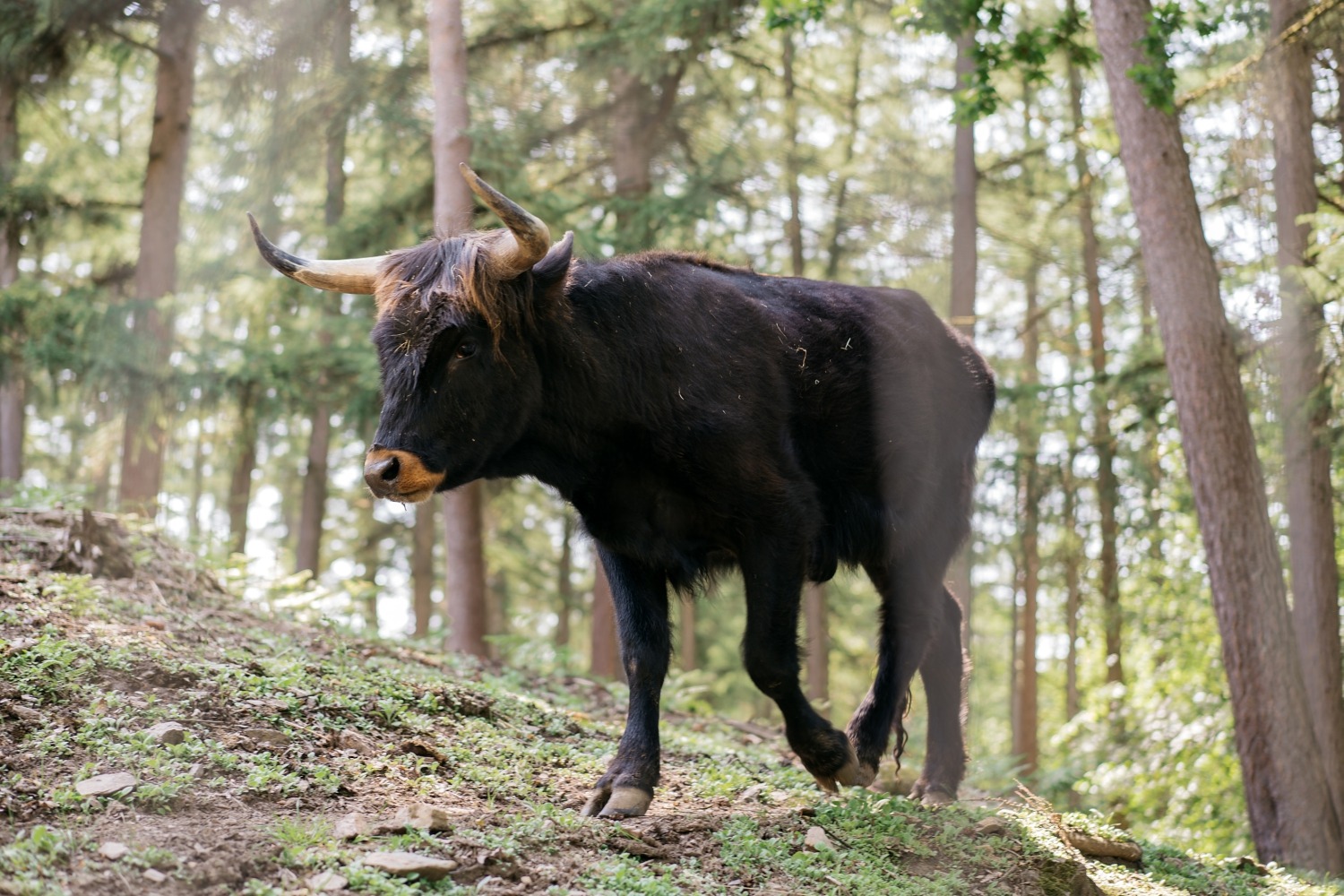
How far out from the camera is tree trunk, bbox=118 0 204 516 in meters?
13.4

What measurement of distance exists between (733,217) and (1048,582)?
8098mm

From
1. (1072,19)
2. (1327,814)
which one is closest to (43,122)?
(1072,19)

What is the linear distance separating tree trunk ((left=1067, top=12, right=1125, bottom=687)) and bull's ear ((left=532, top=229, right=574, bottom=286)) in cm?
847

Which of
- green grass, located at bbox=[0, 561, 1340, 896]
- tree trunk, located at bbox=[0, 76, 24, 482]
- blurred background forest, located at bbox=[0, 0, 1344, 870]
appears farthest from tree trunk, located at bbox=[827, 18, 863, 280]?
tree trunk, located at bbox=[0, 76, 24, 482]

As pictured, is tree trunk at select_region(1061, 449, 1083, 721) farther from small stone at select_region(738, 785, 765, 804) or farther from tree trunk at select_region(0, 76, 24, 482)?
tree trunk at select_region(0, 76, 24, 482)

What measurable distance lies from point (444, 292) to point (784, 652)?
2321mm

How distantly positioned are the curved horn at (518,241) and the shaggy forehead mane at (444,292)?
0.24ft

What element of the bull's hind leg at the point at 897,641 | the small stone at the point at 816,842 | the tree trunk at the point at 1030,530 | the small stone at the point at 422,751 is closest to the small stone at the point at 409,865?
the small stone at the point at 422,751

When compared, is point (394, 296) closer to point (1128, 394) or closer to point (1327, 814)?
point (1327, 814)

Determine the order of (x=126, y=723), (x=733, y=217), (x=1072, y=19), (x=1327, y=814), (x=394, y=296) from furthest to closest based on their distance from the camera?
(x=733, y=217)
(x=1072, y=19)
(x=1327, y=814)
(x=394, y=296)
(x=126, y=723)

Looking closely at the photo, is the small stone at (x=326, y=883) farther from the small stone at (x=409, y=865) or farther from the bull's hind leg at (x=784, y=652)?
the bull's hind leg at (x=784, y=652)

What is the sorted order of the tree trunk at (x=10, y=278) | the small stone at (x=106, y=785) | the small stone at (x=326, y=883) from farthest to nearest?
1. the tree trunk at (x=10, y=278)
2. the small stone at (x=106, y=785)
3. the small stone at (x=326, y=883)

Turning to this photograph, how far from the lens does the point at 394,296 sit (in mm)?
5180

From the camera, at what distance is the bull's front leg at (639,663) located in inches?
204
